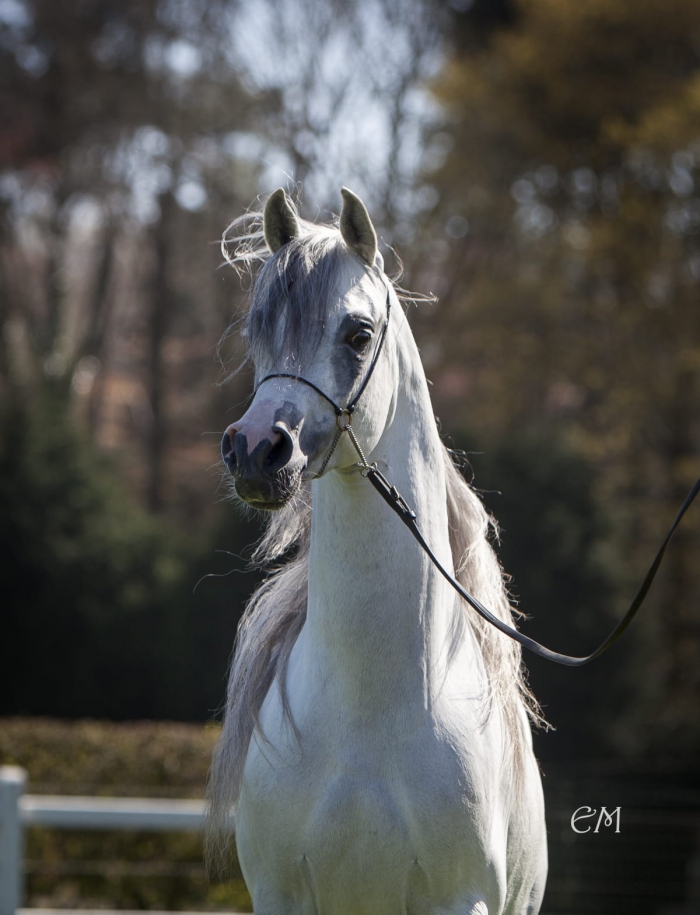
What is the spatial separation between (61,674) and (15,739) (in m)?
4.01

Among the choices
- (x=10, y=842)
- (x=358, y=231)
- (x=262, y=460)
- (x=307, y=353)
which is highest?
(x=358, y=231)

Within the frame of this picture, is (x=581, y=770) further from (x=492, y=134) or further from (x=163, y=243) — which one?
(x=163, y=243)

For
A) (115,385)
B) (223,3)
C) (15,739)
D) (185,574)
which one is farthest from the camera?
(115,385)

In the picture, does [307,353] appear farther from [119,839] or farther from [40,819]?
[119,839]

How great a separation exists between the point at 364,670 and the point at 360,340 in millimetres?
765

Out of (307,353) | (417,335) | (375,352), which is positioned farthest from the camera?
(417,335)

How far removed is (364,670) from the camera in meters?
2.30

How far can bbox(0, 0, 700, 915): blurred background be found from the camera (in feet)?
26.3

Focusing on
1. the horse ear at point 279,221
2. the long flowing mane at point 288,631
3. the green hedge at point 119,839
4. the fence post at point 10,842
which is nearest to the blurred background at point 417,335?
the green hedge at point 119,839

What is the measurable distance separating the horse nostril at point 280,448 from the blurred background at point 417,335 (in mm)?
5121

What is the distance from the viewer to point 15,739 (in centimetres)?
699

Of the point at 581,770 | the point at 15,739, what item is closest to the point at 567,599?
the point at 581,770

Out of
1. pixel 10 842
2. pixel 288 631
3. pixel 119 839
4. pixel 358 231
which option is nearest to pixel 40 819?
pixel 10 842

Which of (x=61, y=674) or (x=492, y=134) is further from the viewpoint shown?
(x=492, y=134)
